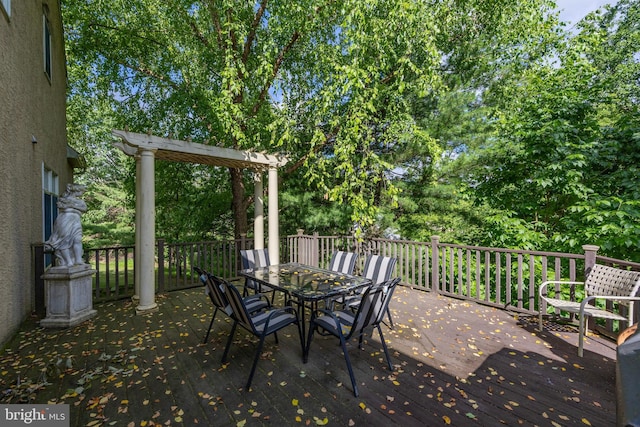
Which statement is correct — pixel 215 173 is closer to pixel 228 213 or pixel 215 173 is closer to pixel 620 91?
pixel 228 213

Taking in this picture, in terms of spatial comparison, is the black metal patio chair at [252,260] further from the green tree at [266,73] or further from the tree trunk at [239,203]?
the tree trunk at [239,203]

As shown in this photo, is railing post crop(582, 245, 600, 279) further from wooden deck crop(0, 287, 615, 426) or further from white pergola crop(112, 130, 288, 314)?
white pergola crop(112, 130, 288, 314)

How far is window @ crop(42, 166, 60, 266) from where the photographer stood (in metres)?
5.02

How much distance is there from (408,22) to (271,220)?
15.7 feet

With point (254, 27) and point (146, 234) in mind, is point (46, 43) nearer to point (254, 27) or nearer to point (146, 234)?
point (254, 27)

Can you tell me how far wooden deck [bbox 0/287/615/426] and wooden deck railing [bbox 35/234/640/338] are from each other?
790mm

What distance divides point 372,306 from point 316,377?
2.84 feet

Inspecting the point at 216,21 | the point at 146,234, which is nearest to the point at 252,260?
the point at 146,234

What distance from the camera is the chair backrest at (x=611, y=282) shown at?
2.99 m

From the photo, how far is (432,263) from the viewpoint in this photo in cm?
535

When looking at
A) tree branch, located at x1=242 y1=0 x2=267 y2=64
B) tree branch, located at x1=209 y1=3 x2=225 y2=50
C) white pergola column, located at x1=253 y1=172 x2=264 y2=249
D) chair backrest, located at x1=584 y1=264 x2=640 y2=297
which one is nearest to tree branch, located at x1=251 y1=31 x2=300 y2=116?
tree branch, located at x1=242 y1=0 x2=267 y2=64

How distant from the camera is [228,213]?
9.35 metres

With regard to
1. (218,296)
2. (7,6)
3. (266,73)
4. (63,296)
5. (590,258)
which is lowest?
(63,296)

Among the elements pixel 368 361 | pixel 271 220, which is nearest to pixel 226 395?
pixel 368 361
